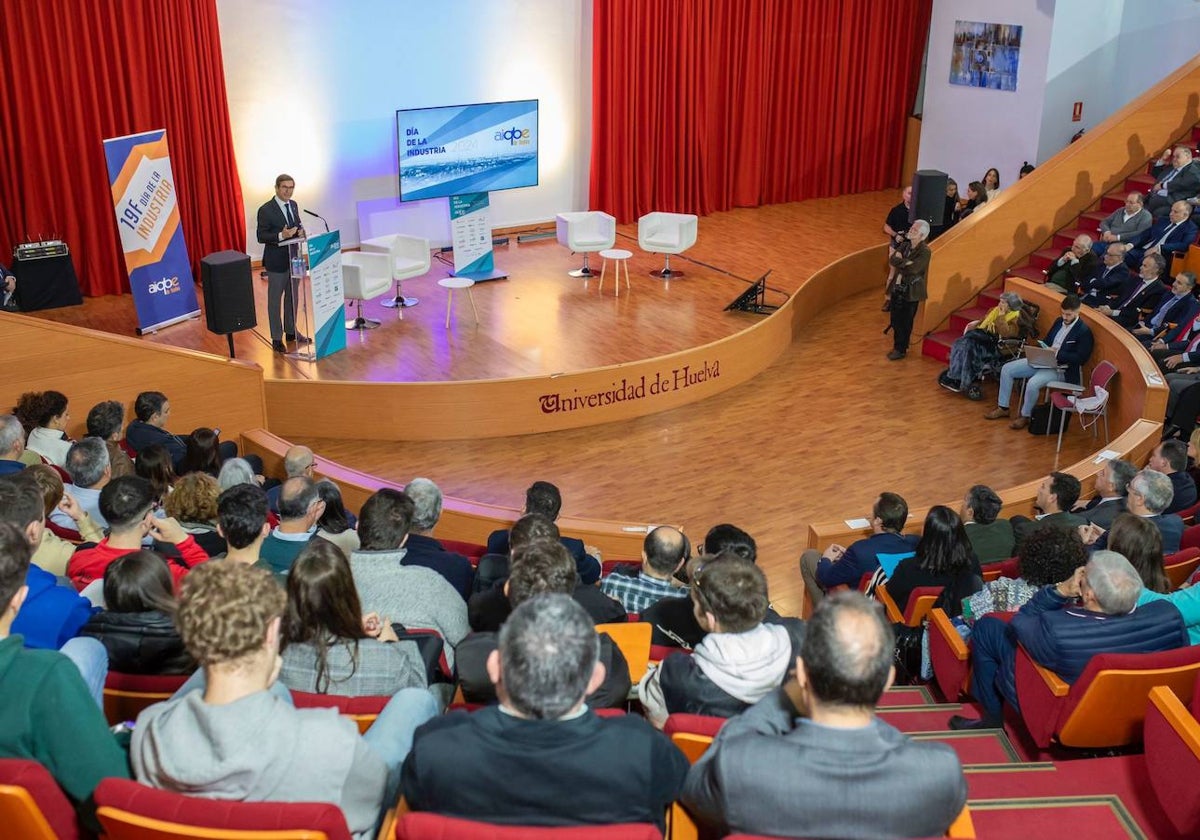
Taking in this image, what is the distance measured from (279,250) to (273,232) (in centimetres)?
15

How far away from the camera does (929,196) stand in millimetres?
11414

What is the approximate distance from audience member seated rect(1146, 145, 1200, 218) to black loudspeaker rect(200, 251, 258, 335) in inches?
289

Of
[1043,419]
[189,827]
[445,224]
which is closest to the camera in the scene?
[189,827]

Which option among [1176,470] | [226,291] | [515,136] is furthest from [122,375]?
[515,136]

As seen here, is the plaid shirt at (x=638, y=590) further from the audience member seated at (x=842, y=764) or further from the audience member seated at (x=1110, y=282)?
the audience member seated at (x=1110, y=282)

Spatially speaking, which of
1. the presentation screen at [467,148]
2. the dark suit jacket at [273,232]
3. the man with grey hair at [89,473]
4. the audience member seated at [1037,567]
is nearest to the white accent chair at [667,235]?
the presentation screen at [467,148]

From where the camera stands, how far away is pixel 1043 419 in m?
8.54

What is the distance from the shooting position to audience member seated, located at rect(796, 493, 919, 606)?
16.9ft

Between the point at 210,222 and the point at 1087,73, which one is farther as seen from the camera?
the point at 1087,73

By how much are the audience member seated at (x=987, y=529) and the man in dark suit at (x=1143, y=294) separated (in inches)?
166

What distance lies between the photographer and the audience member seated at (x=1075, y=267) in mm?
9344

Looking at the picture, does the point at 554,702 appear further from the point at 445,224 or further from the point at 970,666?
the point at 445,224

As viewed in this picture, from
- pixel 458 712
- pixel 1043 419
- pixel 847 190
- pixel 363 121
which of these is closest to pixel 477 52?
pixel 363 121

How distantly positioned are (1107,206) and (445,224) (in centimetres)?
657
